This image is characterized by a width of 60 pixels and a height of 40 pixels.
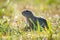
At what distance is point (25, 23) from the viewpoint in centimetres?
769

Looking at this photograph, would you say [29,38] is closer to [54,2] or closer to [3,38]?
[3,38]

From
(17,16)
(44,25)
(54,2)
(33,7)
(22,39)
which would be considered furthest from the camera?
(54,2)

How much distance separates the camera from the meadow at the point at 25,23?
6426mm

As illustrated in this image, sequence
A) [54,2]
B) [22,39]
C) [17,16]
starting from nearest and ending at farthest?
[22,39]
[17,16]
[54,2]

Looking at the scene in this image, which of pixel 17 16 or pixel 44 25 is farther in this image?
pixel 17 16

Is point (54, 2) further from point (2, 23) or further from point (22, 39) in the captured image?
point (22, 39)

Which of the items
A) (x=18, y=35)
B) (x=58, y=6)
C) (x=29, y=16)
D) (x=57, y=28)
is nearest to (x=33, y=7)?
(x=58, y=6)

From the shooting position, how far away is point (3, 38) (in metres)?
6.72

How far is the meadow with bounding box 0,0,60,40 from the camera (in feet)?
21.1

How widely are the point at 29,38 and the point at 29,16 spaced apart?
1.43m

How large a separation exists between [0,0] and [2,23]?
4995 mm

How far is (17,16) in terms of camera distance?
345 inches

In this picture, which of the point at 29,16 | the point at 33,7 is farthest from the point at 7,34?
the point at 33,7

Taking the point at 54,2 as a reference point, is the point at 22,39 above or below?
below
